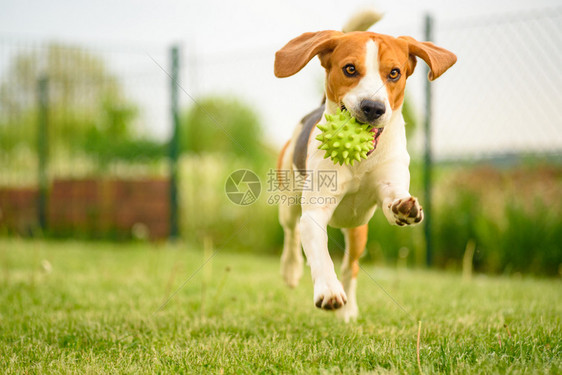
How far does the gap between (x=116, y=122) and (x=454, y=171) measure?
548cm

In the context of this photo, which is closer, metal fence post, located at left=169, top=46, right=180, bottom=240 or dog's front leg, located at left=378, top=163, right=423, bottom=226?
dog's front leg, located at left=378, top=163, right=423, bottom=226

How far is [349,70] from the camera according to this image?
2139 millimetres

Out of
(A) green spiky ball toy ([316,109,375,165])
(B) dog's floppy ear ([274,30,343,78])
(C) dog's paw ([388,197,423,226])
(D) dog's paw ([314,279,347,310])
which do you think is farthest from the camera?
(B) dog's floppy ear ([274,30,343,78])

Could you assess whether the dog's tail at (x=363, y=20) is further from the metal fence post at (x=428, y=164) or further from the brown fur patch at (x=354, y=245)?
the metal fence post at (x=428, y=164)

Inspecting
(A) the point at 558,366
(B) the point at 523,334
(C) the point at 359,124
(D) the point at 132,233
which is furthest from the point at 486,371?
(D) the point at 132,233

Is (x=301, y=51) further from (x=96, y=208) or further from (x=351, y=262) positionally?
(x=96, y=208)

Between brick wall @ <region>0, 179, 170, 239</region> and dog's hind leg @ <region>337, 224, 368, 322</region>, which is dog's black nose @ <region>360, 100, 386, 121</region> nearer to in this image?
dog's hind leg @ <region>337, 224, 368, 322</region>

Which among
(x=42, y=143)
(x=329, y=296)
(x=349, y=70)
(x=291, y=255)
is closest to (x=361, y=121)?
(x=349, y=70)

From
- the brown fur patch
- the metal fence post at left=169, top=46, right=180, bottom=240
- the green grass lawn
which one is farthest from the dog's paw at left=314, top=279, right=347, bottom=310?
the metal fence post at left=169, top=46, right=180, bottom=240

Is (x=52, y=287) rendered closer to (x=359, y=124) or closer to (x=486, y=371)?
(x=359, y=124)

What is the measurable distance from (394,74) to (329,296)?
0.97 m

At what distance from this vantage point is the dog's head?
206 centimetres

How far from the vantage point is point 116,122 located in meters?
8.68

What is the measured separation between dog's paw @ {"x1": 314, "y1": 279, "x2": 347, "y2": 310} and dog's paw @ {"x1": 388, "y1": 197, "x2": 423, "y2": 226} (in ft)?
1.21
